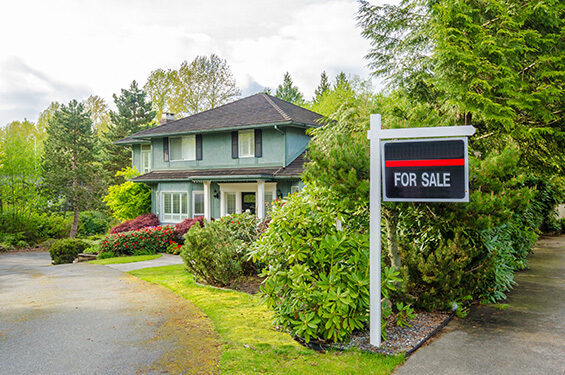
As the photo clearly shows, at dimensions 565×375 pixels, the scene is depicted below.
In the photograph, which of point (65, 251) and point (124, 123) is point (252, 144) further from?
point (124, 123)

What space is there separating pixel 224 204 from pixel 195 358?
615 inches

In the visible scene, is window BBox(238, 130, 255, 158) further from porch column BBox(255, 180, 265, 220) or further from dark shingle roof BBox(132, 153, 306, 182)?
porch column BBox(255, 180, 265, 220)

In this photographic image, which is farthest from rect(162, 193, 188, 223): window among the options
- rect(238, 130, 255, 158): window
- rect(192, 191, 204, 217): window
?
rect(238, 130, 255, 158): window

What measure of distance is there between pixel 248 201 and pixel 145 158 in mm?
9810

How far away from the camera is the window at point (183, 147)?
71.6ft

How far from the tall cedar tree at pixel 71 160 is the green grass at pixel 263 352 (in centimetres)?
2519

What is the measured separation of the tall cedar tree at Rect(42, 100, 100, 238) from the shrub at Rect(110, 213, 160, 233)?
9.72 meters

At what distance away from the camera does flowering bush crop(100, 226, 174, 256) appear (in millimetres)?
16891

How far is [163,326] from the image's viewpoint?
6.25 metres

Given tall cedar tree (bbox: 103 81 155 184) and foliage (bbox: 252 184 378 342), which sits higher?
tall cedar tree (bbox: 103 81 155 184)

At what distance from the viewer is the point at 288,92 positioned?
53.9 metres

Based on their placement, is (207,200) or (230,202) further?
(230,202)

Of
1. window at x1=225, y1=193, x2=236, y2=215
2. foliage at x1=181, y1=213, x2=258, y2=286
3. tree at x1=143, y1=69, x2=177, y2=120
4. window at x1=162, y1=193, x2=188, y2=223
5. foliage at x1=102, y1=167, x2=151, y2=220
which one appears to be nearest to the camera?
foliage at x1=181, y1=213, x2=258, y2=286

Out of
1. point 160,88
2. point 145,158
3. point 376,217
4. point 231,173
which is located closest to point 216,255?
point 376,217
